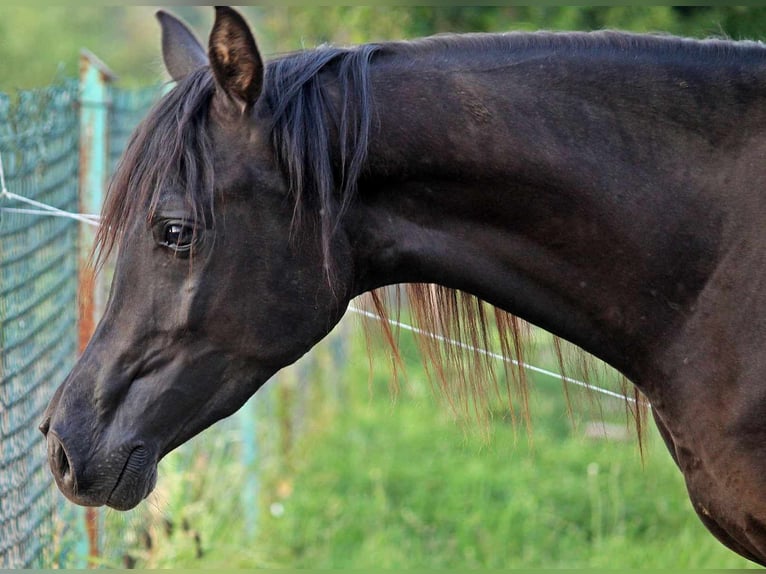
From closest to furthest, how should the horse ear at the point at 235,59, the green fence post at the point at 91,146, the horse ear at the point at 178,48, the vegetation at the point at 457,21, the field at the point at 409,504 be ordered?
1. the horse ear at the point at 235,59
2. the horse ear at the point at 178,48
3. the green fence post at the point at 91,146
4. the field at the point at 409,504
5. the vegetation at the point at 457,21

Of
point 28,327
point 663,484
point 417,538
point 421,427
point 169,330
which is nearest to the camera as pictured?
point 169,330

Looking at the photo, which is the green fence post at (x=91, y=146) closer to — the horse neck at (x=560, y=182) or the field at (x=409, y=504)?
the field at (x=409, y=504)

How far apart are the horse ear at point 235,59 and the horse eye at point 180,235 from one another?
1.01 feet

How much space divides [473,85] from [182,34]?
3.01 feet

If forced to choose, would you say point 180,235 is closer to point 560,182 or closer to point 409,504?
point 560,182

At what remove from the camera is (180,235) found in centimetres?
231

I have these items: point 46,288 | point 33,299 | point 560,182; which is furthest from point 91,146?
point 560,182

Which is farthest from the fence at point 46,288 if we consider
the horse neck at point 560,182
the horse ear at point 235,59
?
the horse neck at point 560,182

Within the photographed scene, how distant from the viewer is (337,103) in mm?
2391

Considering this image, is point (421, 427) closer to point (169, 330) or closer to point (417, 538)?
point (417, 538)

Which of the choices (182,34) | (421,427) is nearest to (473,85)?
(182,34)

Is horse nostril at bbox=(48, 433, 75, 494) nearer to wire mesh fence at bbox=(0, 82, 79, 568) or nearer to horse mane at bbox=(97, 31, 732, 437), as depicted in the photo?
horse mane at bbox=(97, 31, 732, 437)

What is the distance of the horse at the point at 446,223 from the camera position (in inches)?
91.5

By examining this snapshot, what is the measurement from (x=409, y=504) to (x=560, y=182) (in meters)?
3.78
